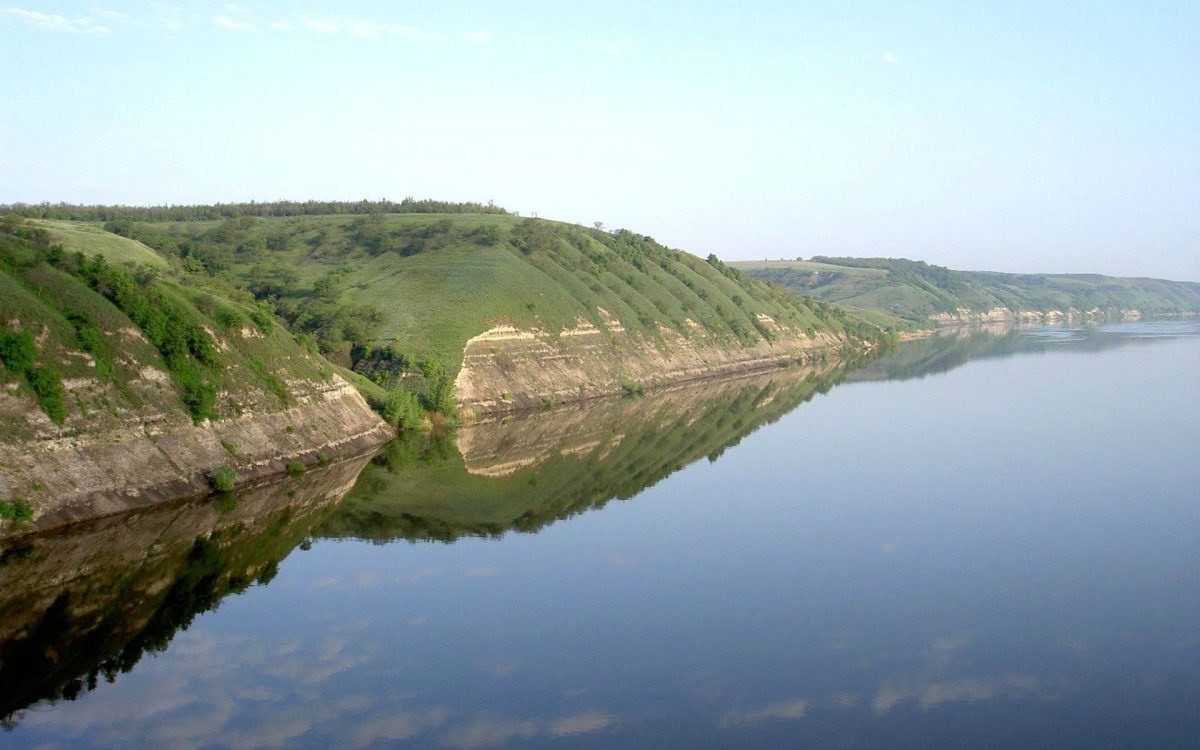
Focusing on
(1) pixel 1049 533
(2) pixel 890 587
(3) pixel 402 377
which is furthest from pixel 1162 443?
(3) pixel 402 377

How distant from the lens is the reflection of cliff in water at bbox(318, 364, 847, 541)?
4625 centimetres

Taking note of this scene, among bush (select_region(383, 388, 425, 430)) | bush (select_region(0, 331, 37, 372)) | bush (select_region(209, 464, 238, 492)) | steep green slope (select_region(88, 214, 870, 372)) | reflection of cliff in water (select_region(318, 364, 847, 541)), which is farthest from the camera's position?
steep green slope (select_region(88, 214, 870, 372))

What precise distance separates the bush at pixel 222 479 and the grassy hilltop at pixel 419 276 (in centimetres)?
1772

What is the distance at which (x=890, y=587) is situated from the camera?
1375 inches

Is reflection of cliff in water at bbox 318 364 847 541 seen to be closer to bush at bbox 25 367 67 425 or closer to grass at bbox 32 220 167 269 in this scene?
bush at bbox 25 367 67 425

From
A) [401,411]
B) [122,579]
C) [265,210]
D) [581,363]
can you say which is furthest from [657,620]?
[265,210]

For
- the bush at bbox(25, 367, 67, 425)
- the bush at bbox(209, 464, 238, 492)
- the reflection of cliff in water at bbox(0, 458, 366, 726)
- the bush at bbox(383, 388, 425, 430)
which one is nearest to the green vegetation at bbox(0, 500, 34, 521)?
the reflection of cliff in water at bbox(0, 458, 366, 726)

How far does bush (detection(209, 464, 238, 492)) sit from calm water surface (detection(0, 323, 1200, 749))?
1986mm

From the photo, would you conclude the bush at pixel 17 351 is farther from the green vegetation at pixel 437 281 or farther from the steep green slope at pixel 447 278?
the steep green slope at pixel 447 278

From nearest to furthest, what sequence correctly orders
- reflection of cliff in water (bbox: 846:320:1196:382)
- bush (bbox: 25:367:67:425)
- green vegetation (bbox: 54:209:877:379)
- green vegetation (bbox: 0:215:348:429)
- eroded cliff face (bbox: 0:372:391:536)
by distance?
eroded cliff face (bbox: 0:372:391:536) < bush (bbox: 25:367:67:425) < green vegetation (bbox: 0:215:348:429) < green vegetation (bbox: 54:209:877:379) < reflection of cliff in water (bbox: 846:320:1196:382)

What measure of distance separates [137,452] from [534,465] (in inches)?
905

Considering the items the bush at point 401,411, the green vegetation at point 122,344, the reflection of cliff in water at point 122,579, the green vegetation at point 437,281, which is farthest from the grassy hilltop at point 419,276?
the reflection of cliff in water at point 122,579

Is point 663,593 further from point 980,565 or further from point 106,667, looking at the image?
point 106,667

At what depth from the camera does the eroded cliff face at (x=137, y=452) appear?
38.3 m
